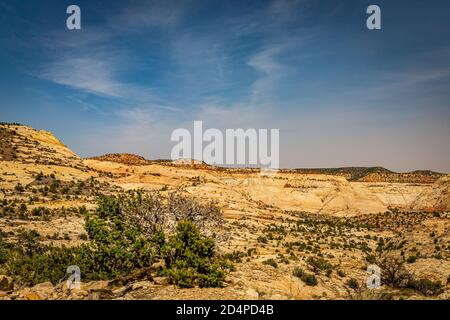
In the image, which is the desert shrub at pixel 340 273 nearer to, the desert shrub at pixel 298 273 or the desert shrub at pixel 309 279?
the desert shrub at pixel 309 279

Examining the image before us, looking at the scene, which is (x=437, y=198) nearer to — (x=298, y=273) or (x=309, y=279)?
Answer: (x=298, y=273)

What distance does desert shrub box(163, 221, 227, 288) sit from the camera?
11.8 meters

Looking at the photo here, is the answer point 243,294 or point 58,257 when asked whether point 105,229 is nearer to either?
point 58,257

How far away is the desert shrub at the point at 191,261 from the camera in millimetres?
11805

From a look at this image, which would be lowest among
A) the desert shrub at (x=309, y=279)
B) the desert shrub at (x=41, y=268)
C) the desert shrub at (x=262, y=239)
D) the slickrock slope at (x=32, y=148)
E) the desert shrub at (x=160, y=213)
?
the desert shrub at (x=309, y=279)

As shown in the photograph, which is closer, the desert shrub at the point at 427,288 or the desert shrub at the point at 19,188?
the desert shrub at the point at 427,288

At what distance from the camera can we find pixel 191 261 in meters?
12.8

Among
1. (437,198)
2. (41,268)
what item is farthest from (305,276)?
(437,198)

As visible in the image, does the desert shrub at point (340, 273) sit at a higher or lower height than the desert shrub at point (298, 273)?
lower

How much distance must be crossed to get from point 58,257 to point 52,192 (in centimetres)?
2764

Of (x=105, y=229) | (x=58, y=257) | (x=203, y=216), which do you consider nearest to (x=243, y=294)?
(x=203, y=216)

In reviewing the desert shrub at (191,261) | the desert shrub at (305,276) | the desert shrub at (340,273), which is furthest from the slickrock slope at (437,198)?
the desert shrub at (191,261)

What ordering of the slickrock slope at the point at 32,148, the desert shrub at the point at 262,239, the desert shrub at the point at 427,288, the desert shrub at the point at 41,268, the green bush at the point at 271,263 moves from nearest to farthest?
the desert shrub at the point at 41,268, the desert shrub at the point at 427,288, the green bush at the point at 271,263, the desert shrub at the point at 262,239, the slickrock slope at the point at 32,148
